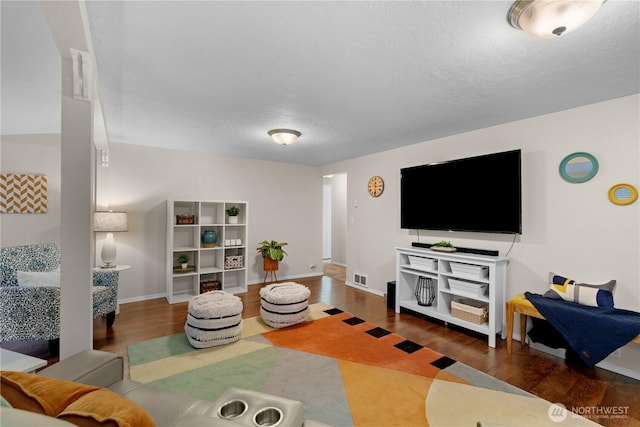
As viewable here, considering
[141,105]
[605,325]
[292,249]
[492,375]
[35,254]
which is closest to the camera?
[605,325]

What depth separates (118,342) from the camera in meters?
2.93

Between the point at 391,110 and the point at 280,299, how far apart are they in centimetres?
232

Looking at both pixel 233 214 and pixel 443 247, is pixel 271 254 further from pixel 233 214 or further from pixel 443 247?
pixel 443 247

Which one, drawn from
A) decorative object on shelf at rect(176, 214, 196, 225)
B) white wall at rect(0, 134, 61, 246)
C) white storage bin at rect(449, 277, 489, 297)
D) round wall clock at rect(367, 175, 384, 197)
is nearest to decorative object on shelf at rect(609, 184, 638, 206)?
white storage bin at rect(449, 277, 489, 297)

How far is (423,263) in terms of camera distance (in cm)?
369

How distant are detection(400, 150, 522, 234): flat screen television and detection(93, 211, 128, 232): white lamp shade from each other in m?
3.78

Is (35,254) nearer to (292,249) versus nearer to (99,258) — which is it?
(99,258)

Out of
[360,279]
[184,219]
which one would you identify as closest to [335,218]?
[360,279]

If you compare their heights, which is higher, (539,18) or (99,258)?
(539,18)

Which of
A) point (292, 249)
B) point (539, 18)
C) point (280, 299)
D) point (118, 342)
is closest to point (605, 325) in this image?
point (539, 18)

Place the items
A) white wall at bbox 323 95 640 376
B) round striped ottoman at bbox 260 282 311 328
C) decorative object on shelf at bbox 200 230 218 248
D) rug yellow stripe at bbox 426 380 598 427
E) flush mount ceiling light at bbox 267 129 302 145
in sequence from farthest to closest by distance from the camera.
Result: decorative object on shelf at bbox 200 230 218 248
flush mount ceiling light at bbox 267 129 302 145
round striped ottoman at bbox 260 282 311 328
white wall at bbox 323 95 640 376
rug yellow stripe at bbox 426 380 598 427

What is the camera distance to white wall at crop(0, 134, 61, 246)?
351 centimetres

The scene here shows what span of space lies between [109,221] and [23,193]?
3.39 ft

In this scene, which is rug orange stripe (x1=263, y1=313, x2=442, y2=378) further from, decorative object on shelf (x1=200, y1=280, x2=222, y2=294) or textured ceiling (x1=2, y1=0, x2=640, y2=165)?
textured ceiling (x1=2, y1=0, x2=640, y2=165)
